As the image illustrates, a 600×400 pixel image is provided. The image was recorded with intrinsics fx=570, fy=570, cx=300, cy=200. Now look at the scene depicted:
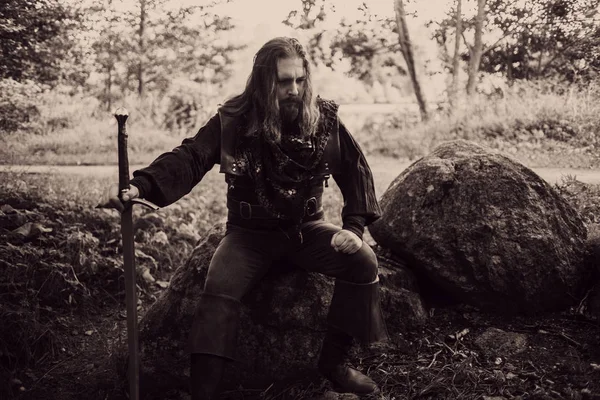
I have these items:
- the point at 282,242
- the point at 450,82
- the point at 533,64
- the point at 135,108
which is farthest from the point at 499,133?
the point at 135,108

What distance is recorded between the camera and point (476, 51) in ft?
23.4

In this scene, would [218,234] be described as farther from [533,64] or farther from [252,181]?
[533,64]

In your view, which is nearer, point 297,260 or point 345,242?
point 345,242

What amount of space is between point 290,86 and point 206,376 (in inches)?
58.3

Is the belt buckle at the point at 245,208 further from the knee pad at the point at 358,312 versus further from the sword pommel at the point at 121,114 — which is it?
the sword pommel at the point at 121,114

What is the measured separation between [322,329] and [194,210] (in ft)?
10.6

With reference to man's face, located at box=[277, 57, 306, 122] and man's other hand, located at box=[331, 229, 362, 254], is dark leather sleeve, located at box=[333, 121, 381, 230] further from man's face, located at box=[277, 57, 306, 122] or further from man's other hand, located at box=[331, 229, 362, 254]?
man's face, located at box=[277, 57, 306, 122]

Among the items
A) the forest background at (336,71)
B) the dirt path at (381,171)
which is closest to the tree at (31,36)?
the forest background at (336,71)

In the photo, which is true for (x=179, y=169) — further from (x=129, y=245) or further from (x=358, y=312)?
(x=358, y=312)

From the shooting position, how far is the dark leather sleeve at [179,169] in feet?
8.70

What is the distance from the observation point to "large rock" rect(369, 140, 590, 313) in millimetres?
3350

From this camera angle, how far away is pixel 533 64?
21.3ft

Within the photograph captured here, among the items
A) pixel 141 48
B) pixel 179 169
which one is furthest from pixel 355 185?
pixel 141 48

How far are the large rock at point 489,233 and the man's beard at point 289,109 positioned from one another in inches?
39.7
